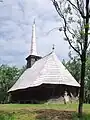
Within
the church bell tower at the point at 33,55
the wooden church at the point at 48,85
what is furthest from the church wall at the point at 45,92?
the church bell tower at the point at 33,55

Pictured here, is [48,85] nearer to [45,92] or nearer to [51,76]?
[45,92]

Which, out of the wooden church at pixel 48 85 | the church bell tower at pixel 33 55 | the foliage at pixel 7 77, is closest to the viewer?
the wooden church at pixel 48 85

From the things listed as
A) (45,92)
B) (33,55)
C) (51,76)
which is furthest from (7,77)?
(45,92)

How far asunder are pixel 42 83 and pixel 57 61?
727cm

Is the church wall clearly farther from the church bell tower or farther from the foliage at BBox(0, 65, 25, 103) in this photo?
the foliage at BBox(0, 65, 25, 103)

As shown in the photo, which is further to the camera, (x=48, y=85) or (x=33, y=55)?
(x=33, y=55)

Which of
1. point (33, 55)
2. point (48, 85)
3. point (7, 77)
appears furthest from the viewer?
point (7, 77)

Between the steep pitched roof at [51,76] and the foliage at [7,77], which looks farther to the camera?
the foliage at [7,77]

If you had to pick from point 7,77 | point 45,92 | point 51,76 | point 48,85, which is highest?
point 7,77

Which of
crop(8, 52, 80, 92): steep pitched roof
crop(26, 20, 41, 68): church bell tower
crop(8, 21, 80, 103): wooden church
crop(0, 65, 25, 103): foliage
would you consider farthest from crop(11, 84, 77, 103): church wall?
crop(0, 65, 25, 103): foliage

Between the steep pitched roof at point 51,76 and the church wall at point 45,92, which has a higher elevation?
the steep pitched roof at point 51,76

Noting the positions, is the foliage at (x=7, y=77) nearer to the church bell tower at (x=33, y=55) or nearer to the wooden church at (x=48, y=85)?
the church bell tower at (x=33, y=55)

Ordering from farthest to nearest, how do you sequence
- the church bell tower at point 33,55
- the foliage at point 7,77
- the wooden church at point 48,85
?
the foliage at point 7,77 → the church bell tower at point 33,55 → the wooden church at point 48,85

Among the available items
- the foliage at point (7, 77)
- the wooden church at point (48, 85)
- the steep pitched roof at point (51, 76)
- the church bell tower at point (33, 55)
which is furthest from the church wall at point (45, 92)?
the foliage at point (7, 77)
